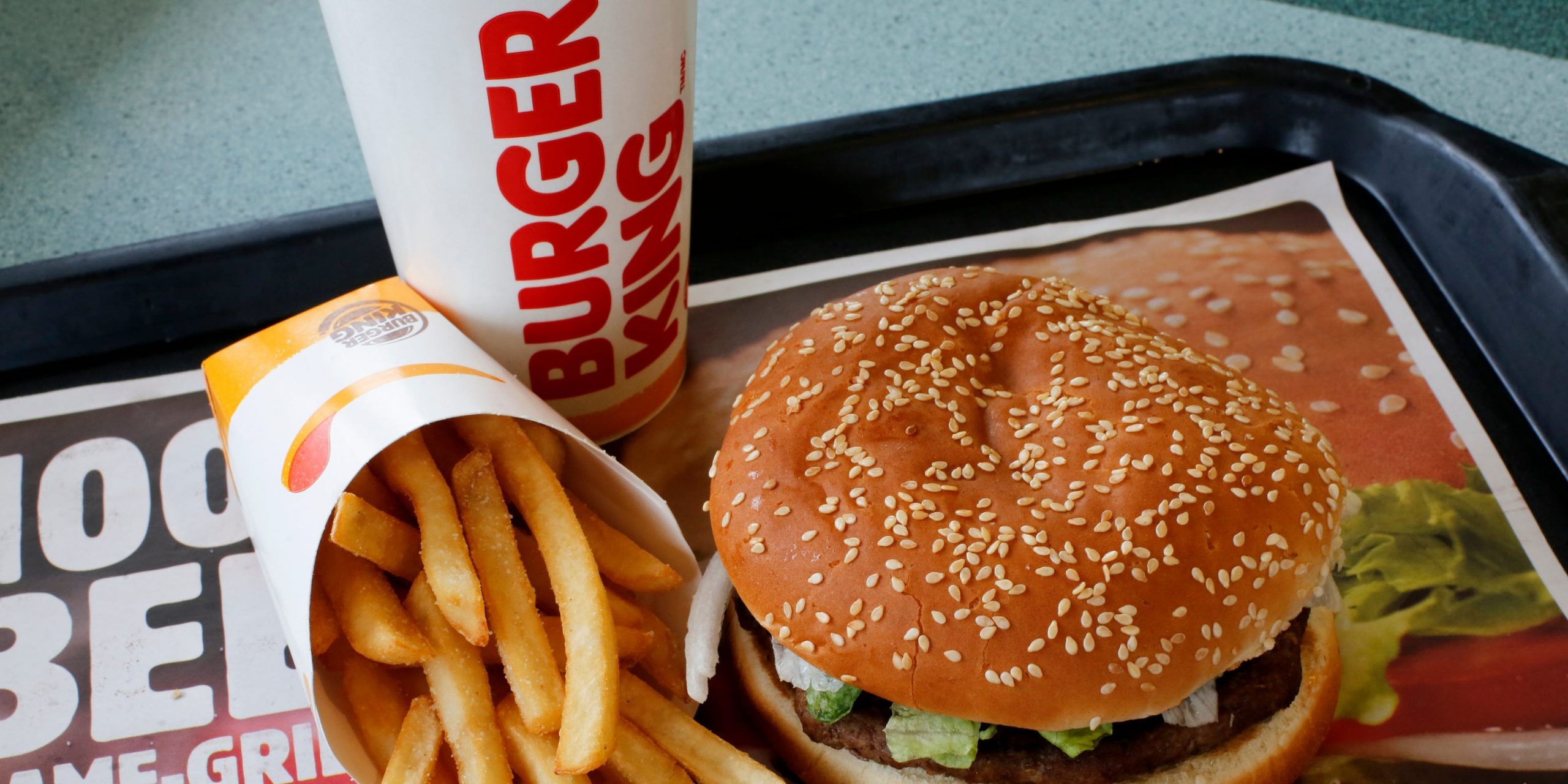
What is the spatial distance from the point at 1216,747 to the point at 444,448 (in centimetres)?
100

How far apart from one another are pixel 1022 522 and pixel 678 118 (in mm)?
674

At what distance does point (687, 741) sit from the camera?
1.36 metres

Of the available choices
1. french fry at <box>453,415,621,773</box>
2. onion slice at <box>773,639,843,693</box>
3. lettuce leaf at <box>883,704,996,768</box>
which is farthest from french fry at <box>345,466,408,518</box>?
lettuce leaf at <box>883,704,996,768</box>

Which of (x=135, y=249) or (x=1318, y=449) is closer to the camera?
(x=1318, y=449)

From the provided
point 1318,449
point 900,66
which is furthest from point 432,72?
point 900,66

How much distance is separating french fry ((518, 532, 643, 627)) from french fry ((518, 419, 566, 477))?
10 cm

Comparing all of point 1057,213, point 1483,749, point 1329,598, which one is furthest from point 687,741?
point 1057,213

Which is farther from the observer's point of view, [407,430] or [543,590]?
[543,590]

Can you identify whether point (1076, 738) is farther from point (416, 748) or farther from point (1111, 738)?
point (416, 748)

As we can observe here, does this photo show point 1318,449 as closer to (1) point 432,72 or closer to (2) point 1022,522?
(2) point 1022,522

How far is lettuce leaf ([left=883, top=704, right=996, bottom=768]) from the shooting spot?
1.33 metres

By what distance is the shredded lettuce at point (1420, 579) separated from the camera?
1622 millimetres

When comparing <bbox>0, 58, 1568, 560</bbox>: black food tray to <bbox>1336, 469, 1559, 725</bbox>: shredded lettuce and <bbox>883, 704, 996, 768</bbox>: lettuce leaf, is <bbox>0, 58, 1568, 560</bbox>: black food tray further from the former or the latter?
<bbox>883, 704, 996, 768</bbox>: lettuce leaf

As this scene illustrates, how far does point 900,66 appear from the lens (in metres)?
2.70
